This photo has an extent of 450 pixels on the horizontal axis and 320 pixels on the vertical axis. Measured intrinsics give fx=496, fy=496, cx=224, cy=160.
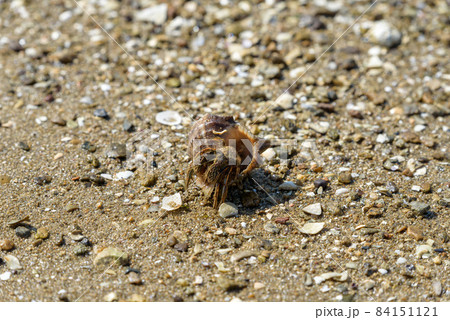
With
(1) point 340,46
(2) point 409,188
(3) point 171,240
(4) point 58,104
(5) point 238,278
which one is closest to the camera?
(5) point 238,278

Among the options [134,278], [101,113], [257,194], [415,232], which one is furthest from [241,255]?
[101,113]

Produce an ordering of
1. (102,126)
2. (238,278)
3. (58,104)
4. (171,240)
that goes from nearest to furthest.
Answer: (238,278), (171,240), (102,126), (58,104)

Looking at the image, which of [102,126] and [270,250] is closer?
[270,250]

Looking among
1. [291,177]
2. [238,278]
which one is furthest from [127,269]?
[291,177]

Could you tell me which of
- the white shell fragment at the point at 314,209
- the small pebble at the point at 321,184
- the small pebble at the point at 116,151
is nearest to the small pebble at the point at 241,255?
the white shell fragment at the point at 314,209

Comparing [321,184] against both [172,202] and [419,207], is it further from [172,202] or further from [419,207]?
[172,202]

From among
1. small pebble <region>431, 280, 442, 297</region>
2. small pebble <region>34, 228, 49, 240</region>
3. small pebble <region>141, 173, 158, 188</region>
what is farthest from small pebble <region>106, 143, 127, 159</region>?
small pebble <region>431, 280, 442, 297</region>

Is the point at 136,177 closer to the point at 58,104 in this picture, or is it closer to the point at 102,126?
the point at 102,126
